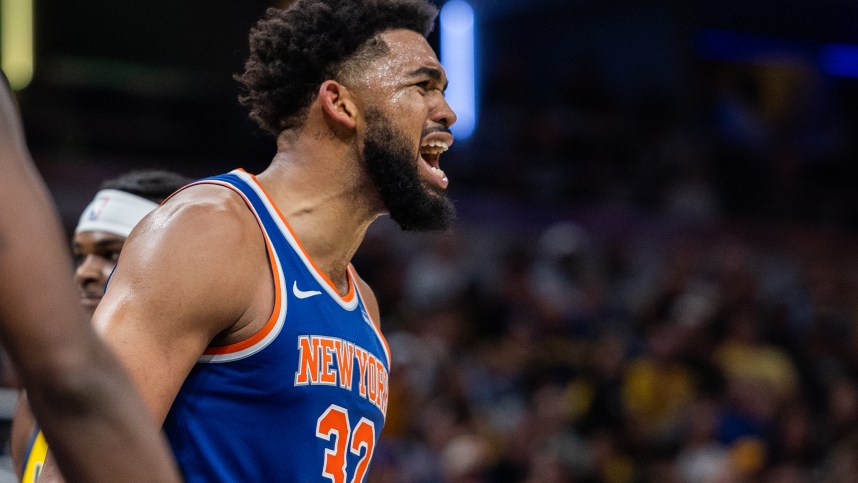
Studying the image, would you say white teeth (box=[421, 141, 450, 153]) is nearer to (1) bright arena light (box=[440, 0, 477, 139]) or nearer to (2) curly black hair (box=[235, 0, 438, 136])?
(2) curly black hair (box=[235, 0, 438, 136])

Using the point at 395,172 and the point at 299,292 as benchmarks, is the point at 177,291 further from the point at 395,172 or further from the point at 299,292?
the point at 395,172

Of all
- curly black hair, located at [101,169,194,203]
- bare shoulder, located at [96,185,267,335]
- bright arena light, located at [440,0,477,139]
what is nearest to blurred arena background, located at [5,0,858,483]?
bright arena light, located at [440,0,477,139]

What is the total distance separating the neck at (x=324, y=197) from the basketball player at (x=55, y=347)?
1632 mm

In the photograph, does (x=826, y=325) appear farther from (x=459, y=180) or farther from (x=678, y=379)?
(x=459, y=180)

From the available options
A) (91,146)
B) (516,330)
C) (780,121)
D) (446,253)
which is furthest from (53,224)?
(780,121)

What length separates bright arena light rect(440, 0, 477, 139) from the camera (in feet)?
40.5

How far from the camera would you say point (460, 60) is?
12.9 meters

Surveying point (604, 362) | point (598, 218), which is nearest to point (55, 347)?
point (604, 362)

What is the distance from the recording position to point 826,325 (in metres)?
Answer: 10.5

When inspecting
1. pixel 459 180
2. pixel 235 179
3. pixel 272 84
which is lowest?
pixel 235 179

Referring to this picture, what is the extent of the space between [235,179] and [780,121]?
12406 millimetres

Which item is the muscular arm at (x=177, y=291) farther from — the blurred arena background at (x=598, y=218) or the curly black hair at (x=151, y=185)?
the blurred arena background at (x=598, y=218)

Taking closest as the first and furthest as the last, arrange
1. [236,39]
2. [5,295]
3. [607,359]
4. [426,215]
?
[5,295] < [426,215] < [607,359] < [236,39]

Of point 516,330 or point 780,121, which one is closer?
point 516,330
